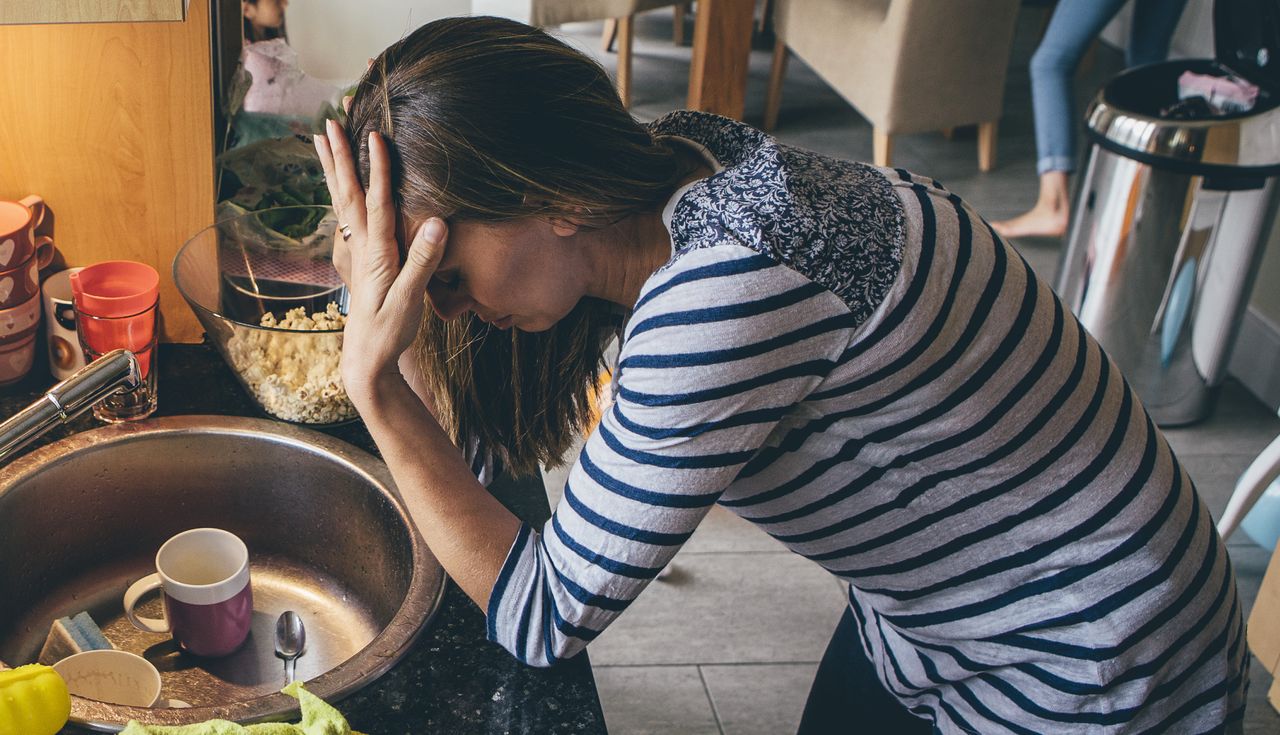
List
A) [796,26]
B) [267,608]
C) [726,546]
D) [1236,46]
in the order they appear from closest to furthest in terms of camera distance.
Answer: [267,608], [726,546], [1236,46], [796,26]

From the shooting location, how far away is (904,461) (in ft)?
2.65

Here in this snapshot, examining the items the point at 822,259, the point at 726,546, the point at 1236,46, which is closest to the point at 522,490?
the point at 822,259

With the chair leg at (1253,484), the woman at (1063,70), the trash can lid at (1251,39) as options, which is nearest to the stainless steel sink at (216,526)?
the chair leg at (1253,484)

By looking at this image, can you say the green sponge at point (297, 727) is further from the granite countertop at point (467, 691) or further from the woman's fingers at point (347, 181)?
the woman's fingers at point (347, 181)

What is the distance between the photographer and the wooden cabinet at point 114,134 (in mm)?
1076

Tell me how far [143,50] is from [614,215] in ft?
1.83

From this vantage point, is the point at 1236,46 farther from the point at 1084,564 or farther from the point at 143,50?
the point at 143,50

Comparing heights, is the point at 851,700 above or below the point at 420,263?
below

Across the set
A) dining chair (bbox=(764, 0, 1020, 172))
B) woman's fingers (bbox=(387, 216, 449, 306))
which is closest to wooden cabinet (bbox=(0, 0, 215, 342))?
woman's fingers (bbox=(387, 216, 449, 306))

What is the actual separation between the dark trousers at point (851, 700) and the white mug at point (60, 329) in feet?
2.64

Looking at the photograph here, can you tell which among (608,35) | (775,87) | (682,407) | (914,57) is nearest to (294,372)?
(682,407)

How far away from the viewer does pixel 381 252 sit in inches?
32.4

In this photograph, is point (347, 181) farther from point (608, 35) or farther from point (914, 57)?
point (608, 35)

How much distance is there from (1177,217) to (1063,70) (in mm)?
890
